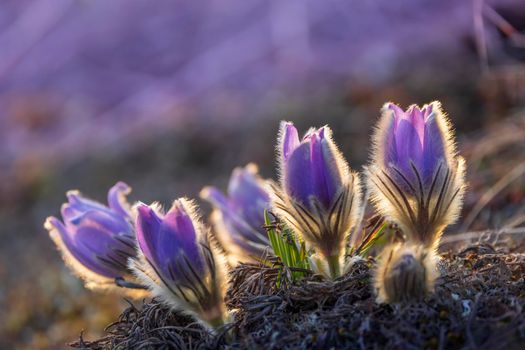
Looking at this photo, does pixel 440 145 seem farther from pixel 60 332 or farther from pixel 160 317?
pixel 60 332

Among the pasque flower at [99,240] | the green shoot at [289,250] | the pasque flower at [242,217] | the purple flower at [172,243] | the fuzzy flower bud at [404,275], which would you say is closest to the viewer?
the fuzzy flower bud at [404,275]

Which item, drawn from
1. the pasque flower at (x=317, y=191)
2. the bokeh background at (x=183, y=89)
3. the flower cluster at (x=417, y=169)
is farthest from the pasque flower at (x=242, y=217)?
the bokeh background at (x=183, y=89)

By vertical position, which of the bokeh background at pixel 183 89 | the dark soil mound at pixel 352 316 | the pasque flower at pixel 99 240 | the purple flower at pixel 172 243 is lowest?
the dark soil mound at pixel 352 316

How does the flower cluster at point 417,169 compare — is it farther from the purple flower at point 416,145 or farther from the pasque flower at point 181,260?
the pasque flower at point 181,260

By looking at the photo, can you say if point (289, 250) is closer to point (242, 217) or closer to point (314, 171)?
point (314, 171)

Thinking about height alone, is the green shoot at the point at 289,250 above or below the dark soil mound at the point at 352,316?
above

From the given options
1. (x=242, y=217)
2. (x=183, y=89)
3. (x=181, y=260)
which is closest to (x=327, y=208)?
(x=181, y=260)
